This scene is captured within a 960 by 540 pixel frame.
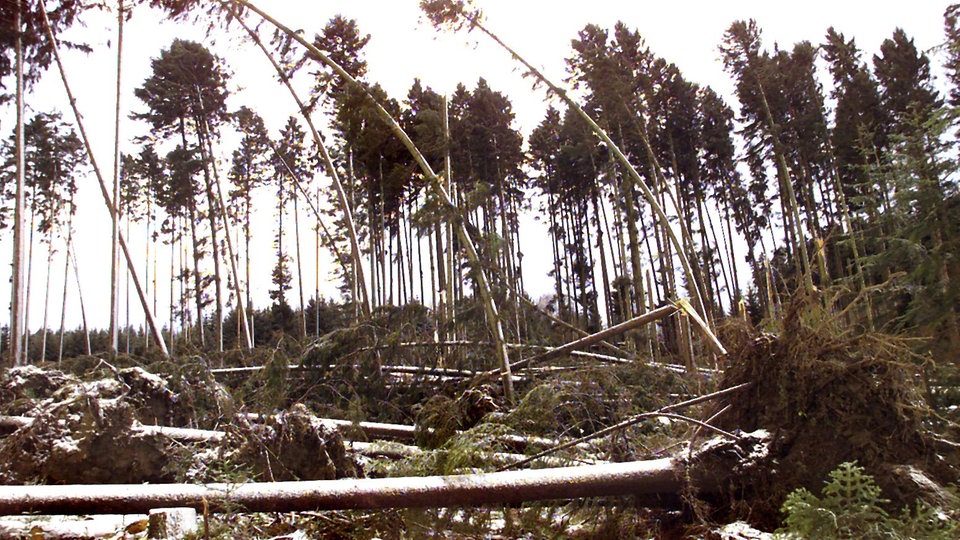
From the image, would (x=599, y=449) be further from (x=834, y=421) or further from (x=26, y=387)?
(x=26, y=387)

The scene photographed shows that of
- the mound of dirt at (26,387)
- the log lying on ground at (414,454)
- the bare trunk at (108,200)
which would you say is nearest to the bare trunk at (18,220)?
the bare trunk at (108,200)

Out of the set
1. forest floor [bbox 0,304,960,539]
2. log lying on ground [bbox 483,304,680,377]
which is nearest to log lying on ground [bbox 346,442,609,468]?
forest floor [bbox 0,304,960,539]

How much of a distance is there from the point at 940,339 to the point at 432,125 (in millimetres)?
7633

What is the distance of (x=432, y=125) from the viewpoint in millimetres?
10125

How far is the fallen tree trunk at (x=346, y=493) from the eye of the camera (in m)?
3.14

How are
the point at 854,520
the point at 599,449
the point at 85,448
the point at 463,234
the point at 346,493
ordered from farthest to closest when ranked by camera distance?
1. the point at 463,234
2. the point at 85,448
3. the point at 599,449
4. the point at 346,493
5. the point at 854,520

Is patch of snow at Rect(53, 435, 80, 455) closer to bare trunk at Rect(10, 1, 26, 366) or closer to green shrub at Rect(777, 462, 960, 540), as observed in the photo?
green shrub at Rect(777, 462, 960, 540)

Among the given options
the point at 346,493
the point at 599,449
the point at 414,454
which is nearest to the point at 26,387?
the point at 414,454

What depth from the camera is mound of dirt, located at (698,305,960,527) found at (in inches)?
122

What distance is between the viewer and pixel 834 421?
10.8 feet

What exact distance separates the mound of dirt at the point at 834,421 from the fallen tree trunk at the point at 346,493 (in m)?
0.59

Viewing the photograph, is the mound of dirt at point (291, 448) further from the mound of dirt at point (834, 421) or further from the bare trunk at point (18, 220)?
the bare trunk at point (18, 220)

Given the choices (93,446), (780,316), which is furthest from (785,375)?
(93,446)

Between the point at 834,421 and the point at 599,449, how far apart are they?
1.55 metres
